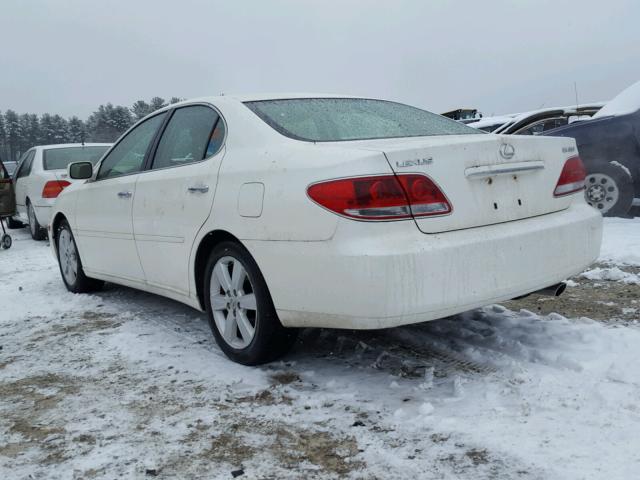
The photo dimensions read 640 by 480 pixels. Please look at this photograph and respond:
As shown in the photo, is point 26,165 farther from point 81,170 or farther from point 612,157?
point 612,157

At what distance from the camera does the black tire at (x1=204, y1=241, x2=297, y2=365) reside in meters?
2.98

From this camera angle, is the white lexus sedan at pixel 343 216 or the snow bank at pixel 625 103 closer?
the white lexus sedan at pixel 343 216

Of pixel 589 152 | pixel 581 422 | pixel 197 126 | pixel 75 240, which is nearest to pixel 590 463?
pixel 581 422

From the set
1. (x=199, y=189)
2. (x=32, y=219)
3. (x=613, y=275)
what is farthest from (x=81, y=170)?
(x=32, y=219)

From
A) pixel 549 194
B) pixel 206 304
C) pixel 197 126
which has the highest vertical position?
pixel 197 126

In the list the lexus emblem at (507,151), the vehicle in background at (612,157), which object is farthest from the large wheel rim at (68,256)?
the vehicle in background at (612,157)

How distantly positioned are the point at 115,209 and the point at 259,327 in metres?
1.90

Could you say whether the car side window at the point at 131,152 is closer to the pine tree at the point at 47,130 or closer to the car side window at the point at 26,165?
the car side window at the point at 26,165

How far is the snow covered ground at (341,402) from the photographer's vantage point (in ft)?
7.15

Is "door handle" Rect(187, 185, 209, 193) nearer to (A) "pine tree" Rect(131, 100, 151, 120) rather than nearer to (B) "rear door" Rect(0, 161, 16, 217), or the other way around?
(B) "rear door" Rect(0, 161, 16, 217)

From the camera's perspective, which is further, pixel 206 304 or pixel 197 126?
pixel 197 126

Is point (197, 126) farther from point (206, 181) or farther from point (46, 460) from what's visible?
point (46, 460)

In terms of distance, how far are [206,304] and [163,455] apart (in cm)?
124

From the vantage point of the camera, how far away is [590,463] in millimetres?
2049
